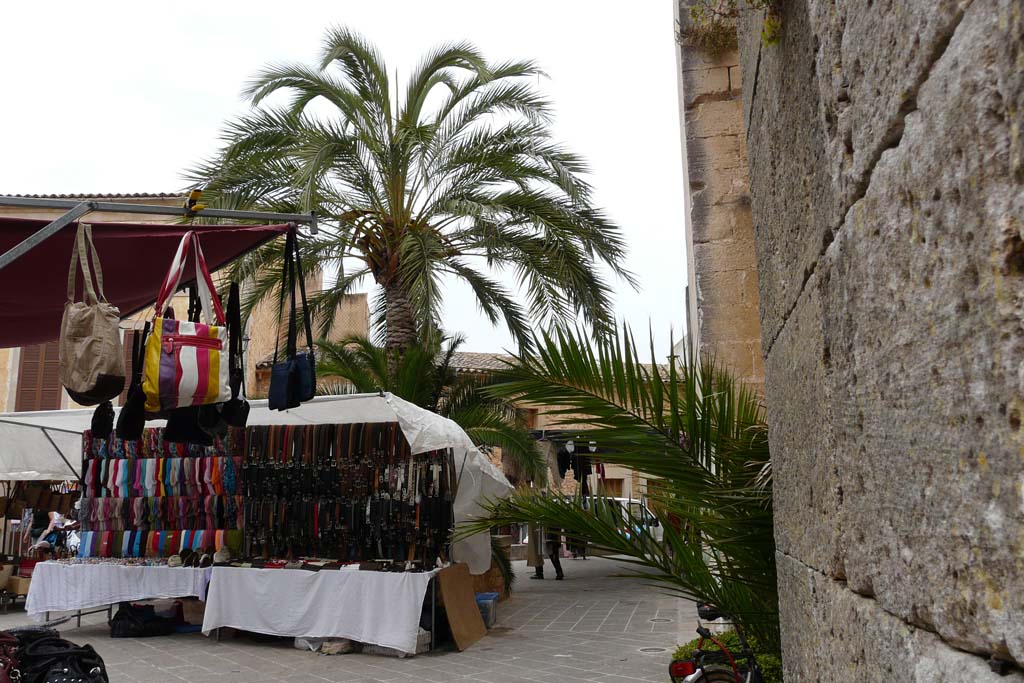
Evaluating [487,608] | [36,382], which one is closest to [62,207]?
[487,608]

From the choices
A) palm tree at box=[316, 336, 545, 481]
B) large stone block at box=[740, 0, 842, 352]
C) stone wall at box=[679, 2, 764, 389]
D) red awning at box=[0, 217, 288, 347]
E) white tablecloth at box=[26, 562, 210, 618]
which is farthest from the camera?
palm tree at box=[316, 336, 545, 481]

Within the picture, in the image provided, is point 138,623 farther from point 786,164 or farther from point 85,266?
point 786,164

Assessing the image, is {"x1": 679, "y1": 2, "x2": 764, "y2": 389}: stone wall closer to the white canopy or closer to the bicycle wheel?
the bicycle wheel

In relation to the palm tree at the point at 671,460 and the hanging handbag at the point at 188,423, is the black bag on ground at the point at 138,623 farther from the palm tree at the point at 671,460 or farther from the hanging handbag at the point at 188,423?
the palm tree at the point at 671,460

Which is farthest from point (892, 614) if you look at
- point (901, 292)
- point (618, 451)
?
point (618, 451)

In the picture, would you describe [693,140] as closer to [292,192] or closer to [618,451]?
[618,451]

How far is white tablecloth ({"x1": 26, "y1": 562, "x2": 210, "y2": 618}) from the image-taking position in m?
8.86

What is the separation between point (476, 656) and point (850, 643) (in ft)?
23.4

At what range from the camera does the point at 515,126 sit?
36.6ft

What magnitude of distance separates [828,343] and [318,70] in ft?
34.4

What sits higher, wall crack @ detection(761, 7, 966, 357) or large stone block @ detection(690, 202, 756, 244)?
large stone block @ detection(690, 202, 756, 244)

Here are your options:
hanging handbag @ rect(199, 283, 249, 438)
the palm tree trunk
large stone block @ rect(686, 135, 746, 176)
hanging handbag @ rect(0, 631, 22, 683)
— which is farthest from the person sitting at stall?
large stone block @ rect(686, 135, 746, 176)

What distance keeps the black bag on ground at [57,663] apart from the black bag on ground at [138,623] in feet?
17.7

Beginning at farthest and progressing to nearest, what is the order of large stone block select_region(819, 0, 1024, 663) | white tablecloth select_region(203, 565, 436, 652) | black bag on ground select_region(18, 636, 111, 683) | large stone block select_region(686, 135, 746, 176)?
white tablecloth select_region(203, 565, 436, 652) < large stone block select_region(686, 135, 746, 176) < black bag on ground select_region(18, 636, 111, 683) < large stone block select_region(819, 0, 1024, 663)
